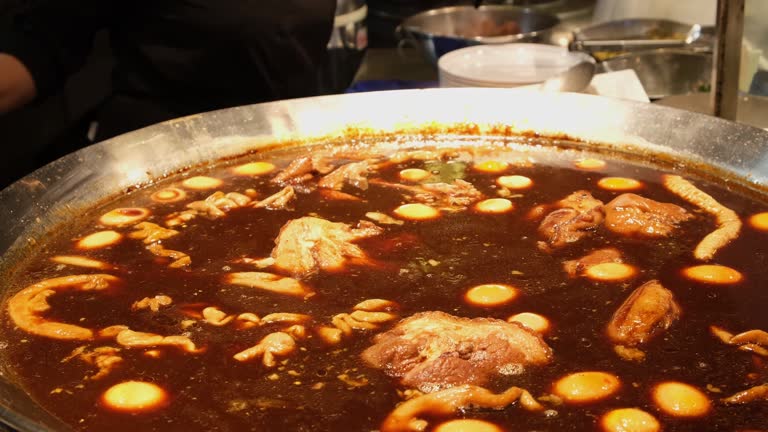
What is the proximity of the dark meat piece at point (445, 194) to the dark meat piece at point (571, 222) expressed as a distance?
272 millimetres

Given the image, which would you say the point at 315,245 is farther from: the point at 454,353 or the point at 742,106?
the point at 742,106

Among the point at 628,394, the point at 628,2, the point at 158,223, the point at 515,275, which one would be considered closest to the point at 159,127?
the point at 158,223

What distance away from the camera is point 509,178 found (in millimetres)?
2635

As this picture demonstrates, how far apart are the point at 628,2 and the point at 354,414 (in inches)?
152

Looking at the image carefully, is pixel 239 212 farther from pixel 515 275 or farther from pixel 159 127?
pixel 515 275

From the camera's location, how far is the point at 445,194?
253 cm

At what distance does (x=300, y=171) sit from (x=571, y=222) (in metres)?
0.90

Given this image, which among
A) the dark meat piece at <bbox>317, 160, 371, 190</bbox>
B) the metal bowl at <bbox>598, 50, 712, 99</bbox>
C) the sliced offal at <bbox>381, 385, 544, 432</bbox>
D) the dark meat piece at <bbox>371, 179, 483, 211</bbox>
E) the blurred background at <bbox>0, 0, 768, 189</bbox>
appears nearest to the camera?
the sliced offal at <bbox>381, 385, 544, 432</bbox>

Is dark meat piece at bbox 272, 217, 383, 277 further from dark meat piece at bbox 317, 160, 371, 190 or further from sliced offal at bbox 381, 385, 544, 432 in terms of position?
sliced offal at bbox 381, 385, 544, 432

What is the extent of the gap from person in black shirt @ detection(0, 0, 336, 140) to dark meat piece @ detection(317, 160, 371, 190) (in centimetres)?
164

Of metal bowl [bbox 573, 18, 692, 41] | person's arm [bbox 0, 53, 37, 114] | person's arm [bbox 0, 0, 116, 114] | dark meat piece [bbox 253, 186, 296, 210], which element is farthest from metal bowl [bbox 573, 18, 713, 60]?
person's arm [bbox 0, 53, 37, 114]

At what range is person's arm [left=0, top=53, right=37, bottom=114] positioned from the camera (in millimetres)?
3836

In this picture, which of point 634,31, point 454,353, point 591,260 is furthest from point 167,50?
point 454,353

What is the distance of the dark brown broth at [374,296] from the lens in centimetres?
157
